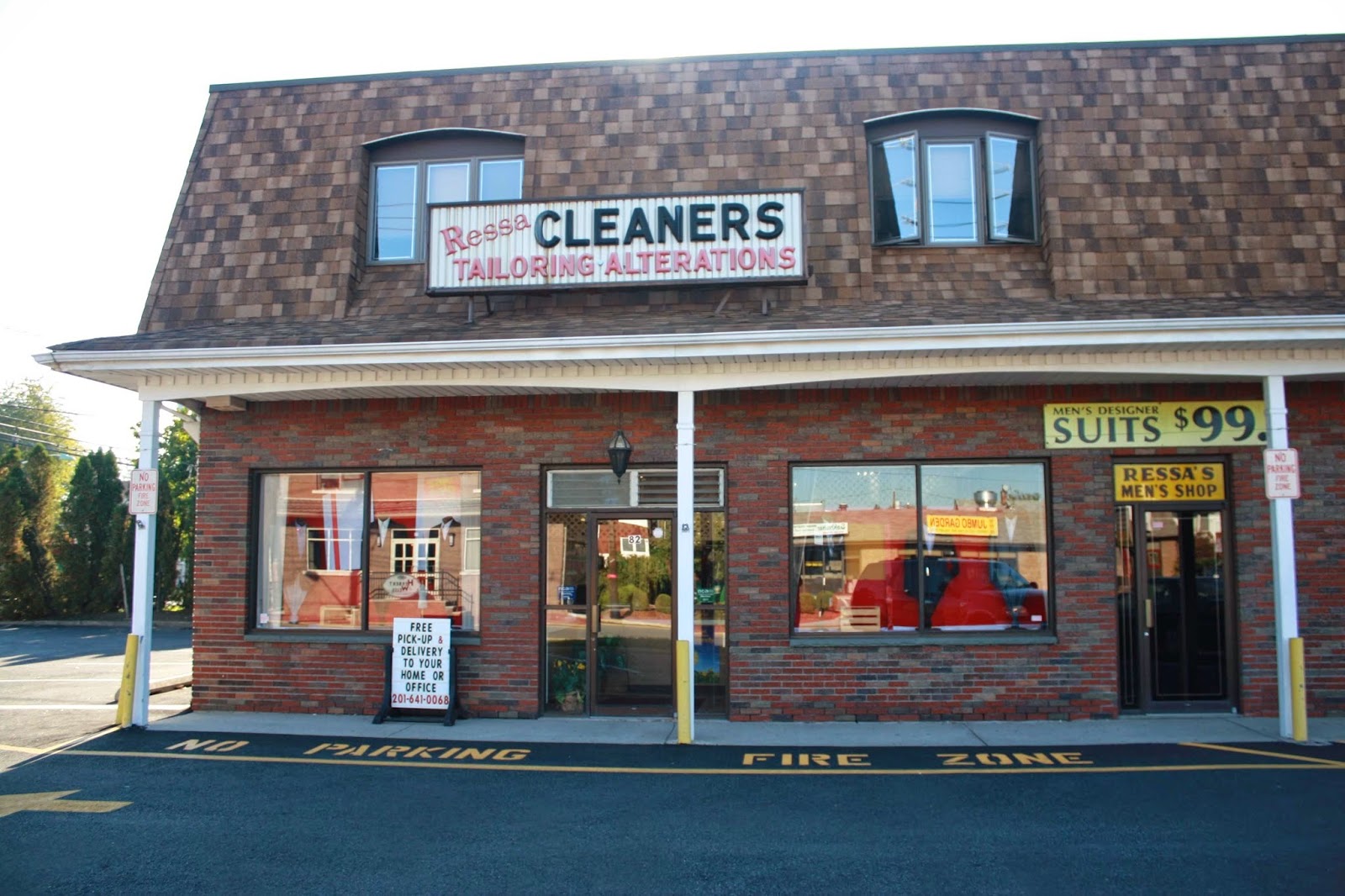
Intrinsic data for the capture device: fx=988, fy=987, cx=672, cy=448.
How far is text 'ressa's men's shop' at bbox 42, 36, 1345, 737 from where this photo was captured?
10078 millimetres

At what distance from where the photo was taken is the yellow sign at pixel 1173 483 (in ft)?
34.2

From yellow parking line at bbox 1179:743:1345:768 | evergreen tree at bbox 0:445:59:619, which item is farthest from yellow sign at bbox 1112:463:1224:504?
evergreen tree at bbox 0:445:59:619

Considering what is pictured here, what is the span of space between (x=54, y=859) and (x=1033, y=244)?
10519 millimetres

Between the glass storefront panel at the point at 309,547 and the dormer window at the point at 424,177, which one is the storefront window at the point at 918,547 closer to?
the glass storefront panel at the point at 309,547

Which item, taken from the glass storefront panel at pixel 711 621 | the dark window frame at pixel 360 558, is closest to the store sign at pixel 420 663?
the dark window frame at pixel 360 558

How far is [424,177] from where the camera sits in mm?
12055

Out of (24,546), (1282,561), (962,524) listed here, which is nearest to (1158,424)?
(1282,561)

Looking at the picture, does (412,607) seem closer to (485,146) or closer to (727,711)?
(727,711)

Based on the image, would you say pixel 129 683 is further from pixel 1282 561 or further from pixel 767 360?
pixel 1282 561

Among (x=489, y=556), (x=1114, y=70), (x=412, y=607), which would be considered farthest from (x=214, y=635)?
(x=1114, y=70)

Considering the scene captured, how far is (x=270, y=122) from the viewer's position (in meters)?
12.3

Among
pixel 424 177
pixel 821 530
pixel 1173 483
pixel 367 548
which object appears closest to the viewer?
pixel 1173 483

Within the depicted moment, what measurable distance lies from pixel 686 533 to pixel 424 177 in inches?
228

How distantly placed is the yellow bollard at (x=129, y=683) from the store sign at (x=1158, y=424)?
9.70m
